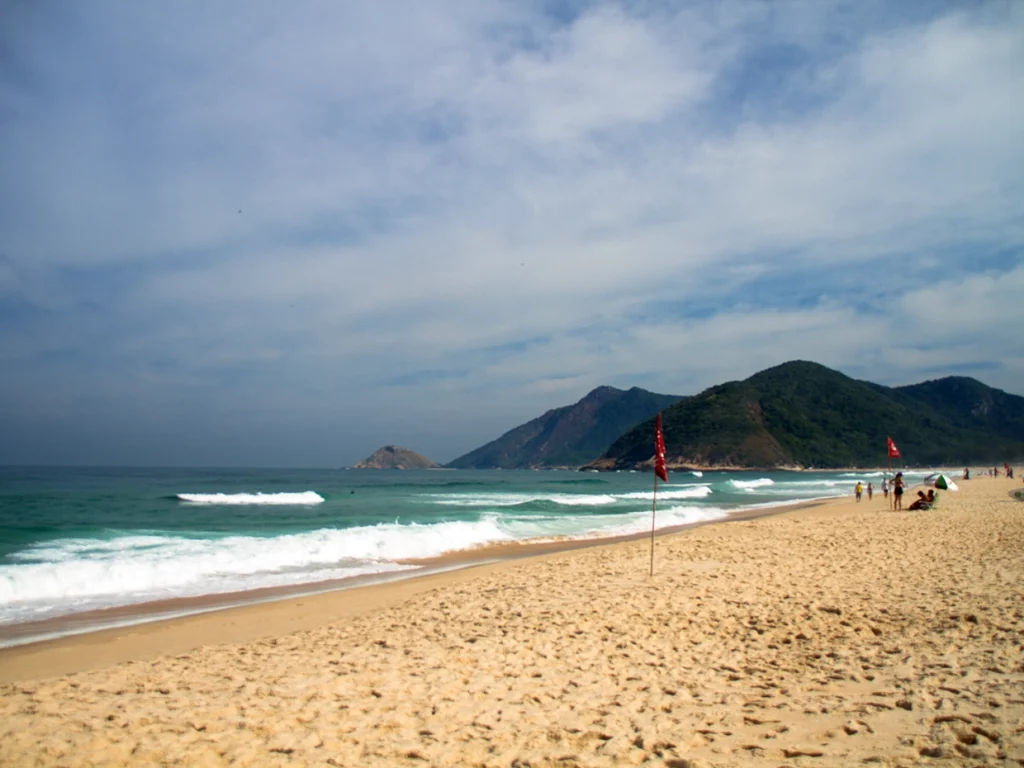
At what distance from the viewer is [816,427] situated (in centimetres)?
12662

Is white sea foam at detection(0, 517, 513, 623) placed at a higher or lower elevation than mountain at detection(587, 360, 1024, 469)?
lower

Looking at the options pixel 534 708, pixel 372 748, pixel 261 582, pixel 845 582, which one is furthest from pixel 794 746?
pixel 261 582

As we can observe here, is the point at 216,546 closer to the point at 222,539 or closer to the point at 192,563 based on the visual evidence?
the point at 222,539

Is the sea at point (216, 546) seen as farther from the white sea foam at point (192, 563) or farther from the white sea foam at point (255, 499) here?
the white sea foam at point (255, 499)

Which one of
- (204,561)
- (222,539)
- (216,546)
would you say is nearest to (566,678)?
(204,561)

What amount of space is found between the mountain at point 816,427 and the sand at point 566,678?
115699 mm

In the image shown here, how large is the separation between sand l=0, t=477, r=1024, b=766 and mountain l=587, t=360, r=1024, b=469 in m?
116

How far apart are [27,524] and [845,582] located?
26.6 metres

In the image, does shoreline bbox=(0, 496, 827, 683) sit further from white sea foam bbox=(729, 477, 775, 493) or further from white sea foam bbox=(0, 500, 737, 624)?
white sea foam bbox=(729, 477, 775, 493)

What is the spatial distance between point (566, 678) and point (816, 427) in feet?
439

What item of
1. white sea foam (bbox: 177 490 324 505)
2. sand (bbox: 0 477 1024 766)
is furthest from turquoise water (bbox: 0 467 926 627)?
sand (bbox: 0 477 1024 766)

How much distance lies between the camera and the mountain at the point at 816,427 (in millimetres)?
116562

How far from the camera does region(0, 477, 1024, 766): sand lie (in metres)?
4.28

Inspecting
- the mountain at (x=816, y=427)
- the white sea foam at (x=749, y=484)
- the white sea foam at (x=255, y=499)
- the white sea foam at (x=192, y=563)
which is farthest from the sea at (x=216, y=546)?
the mountain at (x=816, y=427)
